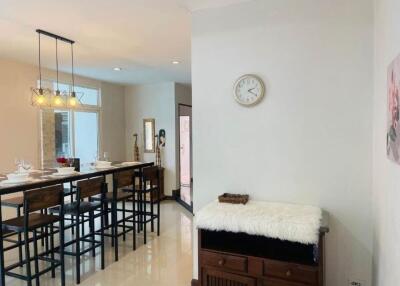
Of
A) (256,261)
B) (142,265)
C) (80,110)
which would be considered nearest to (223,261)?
(256,261)

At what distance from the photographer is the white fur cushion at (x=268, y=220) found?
6.75 feet

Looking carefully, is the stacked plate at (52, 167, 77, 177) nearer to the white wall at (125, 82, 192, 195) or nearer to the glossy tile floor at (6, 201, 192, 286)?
the glossy tile floor at (6, 201, 192, 286)

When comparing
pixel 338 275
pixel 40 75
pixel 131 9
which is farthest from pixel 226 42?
pixel 40 75

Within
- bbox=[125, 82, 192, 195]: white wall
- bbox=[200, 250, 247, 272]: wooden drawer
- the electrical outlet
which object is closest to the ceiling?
bbox=[125, 82, 192, 195]: white wall

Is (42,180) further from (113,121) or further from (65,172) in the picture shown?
(113,121)

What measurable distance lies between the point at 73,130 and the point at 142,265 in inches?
136

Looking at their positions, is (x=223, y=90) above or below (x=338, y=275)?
above

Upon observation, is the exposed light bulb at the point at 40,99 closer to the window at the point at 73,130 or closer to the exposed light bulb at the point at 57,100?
the exposed light bulb at the point at 57,100

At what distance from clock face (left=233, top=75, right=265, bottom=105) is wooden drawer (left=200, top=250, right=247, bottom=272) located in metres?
1.32

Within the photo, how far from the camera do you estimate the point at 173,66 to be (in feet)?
16.8

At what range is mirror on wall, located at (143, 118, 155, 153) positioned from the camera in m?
6.97

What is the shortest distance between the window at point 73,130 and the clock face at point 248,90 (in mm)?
3927

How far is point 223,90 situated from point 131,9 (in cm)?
112

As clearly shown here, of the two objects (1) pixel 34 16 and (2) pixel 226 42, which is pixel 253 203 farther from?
(1) pixel 34 16
